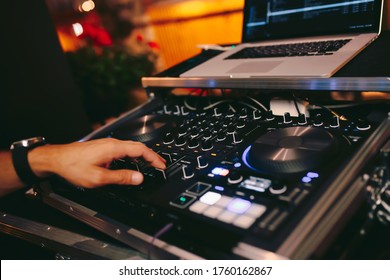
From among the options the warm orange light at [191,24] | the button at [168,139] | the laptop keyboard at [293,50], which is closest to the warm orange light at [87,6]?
the warm orange light at [191,24]

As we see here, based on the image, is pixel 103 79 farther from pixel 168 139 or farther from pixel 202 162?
pixel 202 162

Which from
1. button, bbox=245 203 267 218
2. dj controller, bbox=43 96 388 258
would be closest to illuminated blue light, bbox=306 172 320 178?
dj controller, bbox=43 96 388 258

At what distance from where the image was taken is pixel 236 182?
57 centimetres

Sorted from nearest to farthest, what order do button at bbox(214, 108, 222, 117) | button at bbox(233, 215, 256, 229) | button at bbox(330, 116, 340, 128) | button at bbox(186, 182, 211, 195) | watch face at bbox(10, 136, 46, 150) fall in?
button at bbox(233, 215, 256, 229), button at bbox(186, 182, 211, 195), button at bbox(330, 116, 340, 128), watch face at bbox(10, 136, 46, 150), button at bbox(214, 108, 222, 117)

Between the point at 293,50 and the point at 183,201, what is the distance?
609mm

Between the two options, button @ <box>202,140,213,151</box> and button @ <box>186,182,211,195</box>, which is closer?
button @ <box>186,182,211,195</box>

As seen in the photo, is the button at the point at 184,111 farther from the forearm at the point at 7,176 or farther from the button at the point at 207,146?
the forearm at the point at 7,176

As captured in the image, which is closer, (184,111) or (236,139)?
(236,139)

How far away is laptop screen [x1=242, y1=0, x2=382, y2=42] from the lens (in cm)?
94

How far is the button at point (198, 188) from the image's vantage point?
58 centimetres

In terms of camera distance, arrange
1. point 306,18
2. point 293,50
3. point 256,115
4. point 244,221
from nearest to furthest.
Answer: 1. point 244,221
2. point 256,115
3. point 293,50
4. point 306,18

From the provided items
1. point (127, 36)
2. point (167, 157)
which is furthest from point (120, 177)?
point (127, 36)

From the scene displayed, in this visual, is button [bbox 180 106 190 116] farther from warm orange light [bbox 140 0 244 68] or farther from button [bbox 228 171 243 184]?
warm orange light [bbox 140 0 244 68]

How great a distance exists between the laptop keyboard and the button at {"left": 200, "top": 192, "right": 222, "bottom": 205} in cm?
52
